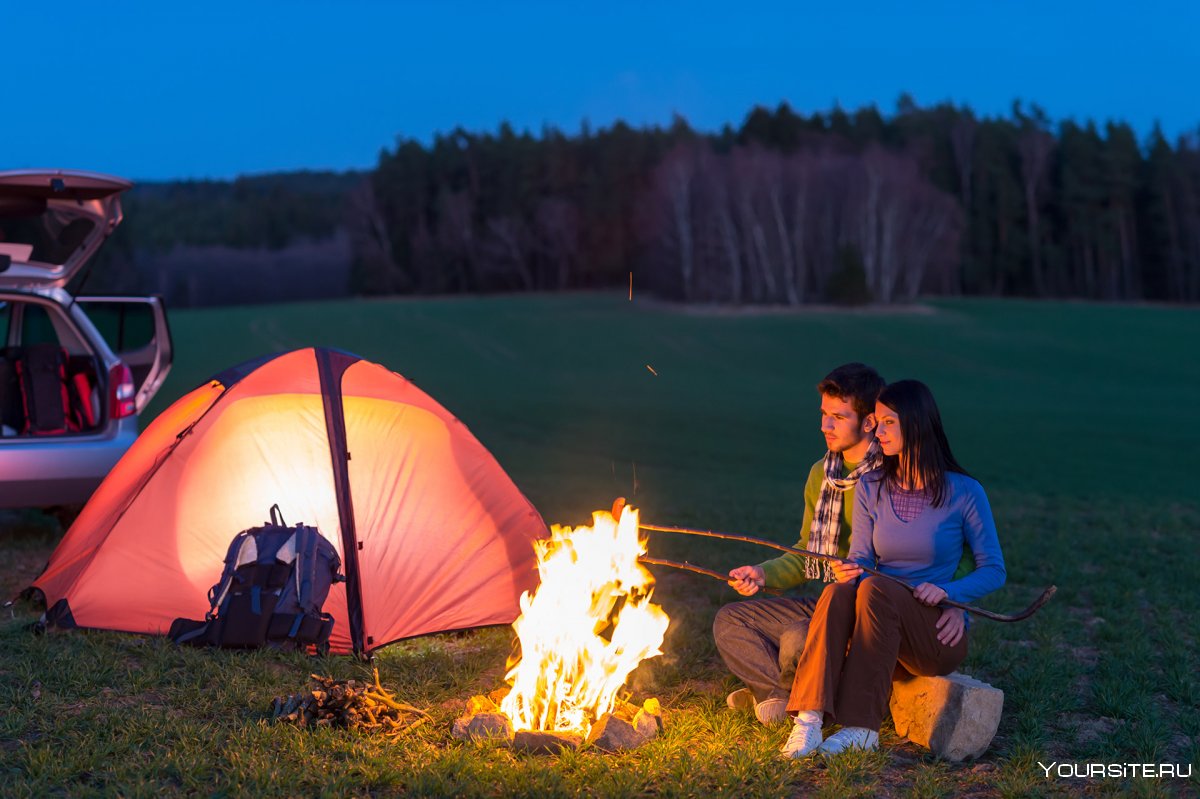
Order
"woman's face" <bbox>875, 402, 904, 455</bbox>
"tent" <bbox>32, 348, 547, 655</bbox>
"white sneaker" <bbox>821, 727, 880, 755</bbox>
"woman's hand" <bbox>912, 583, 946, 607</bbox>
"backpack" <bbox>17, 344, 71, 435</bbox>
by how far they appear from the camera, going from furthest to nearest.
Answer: "backpack" <bbox>17, 344, 71, 435</bbox>, "tent" <bbox>32, 348, 547, 655</bbox>, "woman's face" <bbox>875, 402, 904, 455</bbox>, "white sneaker" <bbox>821, 727, 880, 755</bbox>, "woman's hand" <bbox>912, 583, 946, 607</bbox>

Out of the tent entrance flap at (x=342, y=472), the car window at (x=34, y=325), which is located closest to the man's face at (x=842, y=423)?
the tent entrance flap at (x=342, y=472)

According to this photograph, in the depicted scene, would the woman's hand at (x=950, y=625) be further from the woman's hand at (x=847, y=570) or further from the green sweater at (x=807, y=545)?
the green sweater at (x=807, y=545)

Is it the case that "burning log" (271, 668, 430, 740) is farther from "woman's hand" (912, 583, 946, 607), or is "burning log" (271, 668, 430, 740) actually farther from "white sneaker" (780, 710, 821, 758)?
"woman's hand" (912, 583, 946, 607)

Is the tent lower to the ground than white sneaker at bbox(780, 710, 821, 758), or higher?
higher

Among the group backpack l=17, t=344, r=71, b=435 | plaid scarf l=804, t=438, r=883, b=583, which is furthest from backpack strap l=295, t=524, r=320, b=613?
backpack l=17, t=344, r=71, b=435

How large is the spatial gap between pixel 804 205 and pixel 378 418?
50.5m

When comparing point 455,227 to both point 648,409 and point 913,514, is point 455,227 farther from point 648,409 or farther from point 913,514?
point 913,514

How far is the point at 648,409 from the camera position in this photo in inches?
942

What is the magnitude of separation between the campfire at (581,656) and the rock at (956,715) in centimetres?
115

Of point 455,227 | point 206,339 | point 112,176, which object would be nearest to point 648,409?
point 112,176

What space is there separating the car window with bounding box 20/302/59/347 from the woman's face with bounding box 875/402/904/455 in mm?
8168

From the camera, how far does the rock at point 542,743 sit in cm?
458

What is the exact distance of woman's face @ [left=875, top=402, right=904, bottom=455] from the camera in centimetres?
468

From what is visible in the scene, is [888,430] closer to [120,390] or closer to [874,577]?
[874,577]
